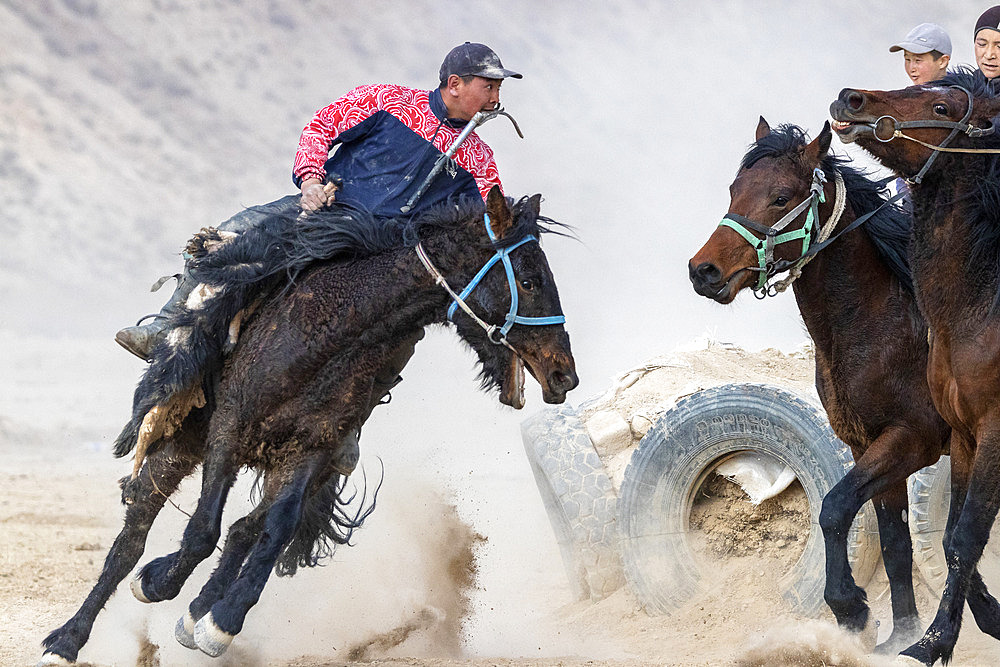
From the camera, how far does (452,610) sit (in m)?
6.66

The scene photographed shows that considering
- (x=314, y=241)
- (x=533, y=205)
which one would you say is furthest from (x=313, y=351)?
(x=533, y=205)

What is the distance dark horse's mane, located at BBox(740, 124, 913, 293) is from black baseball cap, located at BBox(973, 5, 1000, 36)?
1158mm

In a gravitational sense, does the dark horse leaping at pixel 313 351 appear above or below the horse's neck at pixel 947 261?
below

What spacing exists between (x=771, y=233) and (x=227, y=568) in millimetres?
3050

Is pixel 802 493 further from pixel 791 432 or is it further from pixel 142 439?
pixel 142 439

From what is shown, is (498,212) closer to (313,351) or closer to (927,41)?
(313,351)

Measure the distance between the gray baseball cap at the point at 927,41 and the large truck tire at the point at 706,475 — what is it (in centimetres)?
215

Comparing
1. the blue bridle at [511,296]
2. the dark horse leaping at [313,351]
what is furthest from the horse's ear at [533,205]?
the blue bridle at [511,296]

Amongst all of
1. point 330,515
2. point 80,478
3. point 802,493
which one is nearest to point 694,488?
point 802,493

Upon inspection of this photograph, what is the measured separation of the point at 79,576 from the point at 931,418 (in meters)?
6.76

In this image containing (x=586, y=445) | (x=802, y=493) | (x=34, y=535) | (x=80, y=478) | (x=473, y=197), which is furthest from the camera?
(x=80, y=478)

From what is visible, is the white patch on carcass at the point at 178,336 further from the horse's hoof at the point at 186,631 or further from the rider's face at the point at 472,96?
the rider's face at the point at 472,96

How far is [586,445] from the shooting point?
24.1ft

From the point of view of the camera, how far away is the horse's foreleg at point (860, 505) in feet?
16.3
